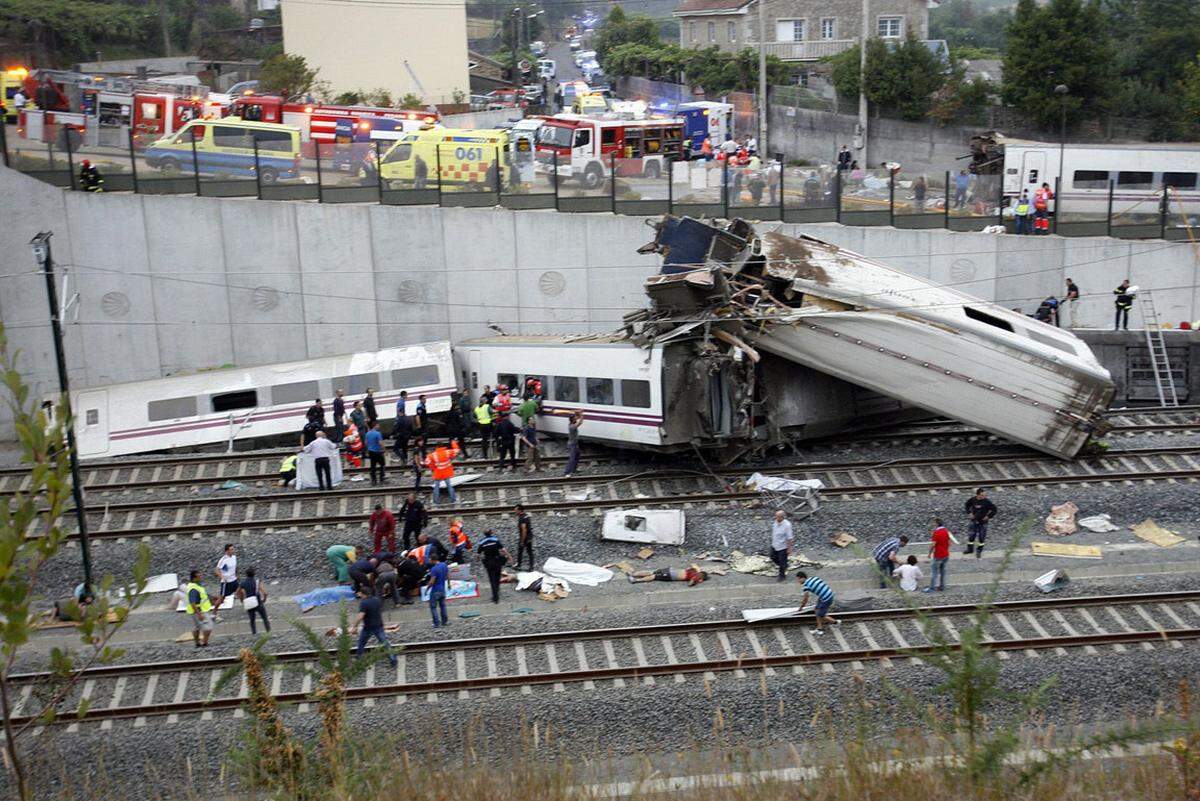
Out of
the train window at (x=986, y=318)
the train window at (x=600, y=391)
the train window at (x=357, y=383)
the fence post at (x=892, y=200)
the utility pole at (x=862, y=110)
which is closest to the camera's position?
the train window at (x=986, y=318)

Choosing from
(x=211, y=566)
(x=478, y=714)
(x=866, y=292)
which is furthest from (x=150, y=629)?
(x=866, y=292)

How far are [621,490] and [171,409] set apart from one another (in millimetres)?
10750

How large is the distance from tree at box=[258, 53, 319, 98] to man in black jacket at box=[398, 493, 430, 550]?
1472 inches

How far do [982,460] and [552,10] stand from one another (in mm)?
136539

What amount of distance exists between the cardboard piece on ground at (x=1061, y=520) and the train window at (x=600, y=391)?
8.47m

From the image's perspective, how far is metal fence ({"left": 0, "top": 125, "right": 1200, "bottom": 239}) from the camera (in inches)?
1232

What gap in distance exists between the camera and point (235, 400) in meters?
27.1

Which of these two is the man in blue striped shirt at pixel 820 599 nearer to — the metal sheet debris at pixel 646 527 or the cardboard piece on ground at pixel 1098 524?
the metal sheet debris at pixel 646 527

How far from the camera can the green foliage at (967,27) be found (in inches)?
3795

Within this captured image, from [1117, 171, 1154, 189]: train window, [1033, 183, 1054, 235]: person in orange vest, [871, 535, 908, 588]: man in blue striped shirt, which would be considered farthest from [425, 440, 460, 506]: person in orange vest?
[1117, 171, 1154, 189]: train window

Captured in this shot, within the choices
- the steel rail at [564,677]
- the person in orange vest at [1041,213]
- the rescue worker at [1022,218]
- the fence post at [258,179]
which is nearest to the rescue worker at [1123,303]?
the person in orange vest at [1041,213]

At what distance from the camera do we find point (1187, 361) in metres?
28.0

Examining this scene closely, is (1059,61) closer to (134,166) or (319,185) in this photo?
(319,185)

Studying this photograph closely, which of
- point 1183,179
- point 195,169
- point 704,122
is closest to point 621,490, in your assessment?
point 195,169
